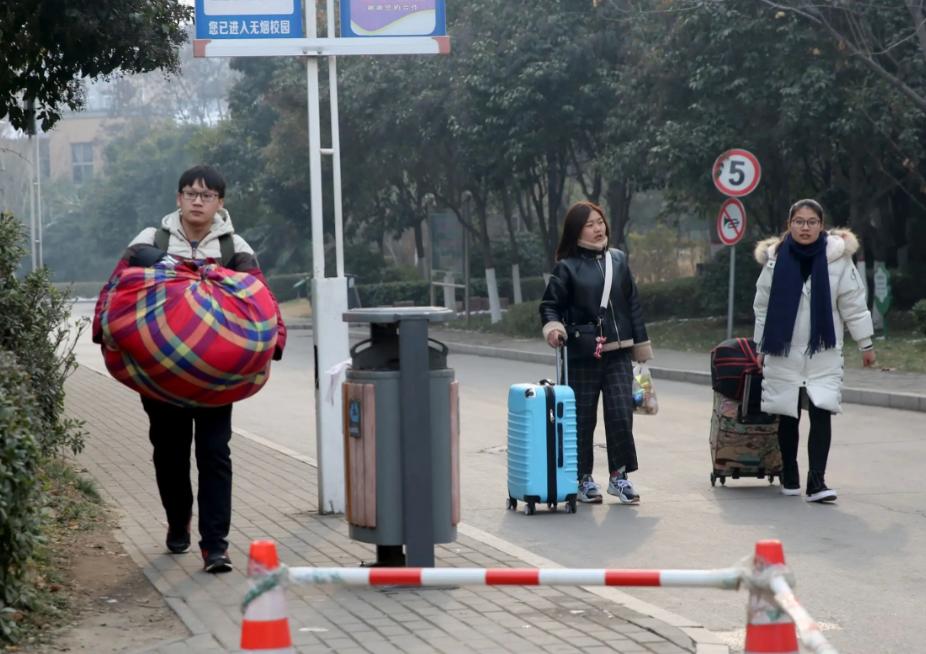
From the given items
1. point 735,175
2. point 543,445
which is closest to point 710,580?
point 543,445

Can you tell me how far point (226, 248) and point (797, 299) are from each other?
4.08 meters

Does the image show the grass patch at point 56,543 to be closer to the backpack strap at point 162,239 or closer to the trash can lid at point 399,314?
the backpack strap at point 162,239

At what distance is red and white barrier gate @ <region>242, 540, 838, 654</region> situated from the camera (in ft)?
11.9

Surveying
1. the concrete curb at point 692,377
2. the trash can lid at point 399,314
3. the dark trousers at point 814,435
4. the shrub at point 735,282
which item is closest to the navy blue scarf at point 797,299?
the dark trousers at point 814,435

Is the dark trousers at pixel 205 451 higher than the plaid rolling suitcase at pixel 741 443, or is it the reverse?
the dark trousers at pixel 205 451

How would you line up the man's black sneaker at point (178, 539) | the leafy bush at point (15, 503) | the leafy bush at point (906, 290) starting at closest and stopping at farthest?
the leafy bush at point (15, 503) → the man's black sneaker at point (178, 539) → the leafy bush at point (906, 290)

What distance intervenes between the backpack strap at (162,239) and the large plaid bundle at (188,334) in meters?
0.33

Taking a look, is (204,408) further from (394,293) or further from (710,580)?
(394,293)

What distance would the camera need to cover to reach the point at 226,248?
7.24 metres

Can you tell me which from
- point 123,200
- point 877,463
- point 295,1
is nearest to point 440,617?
point 295,1

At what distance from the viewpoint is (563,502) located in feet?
31.9

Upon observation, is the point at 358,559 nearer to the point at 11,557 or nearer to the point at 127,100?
the point at 11,557

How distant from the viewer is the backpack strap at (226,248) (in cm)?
722

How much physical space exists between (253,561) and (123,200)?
8994 cm
